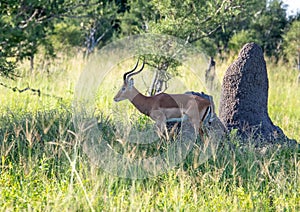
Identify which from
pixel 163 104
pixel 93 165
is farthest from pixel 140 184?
pixel 163 104

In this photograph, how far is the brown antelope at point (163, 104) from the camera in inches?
211

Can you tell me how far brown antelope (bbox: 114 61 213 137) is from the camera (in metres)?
5.36

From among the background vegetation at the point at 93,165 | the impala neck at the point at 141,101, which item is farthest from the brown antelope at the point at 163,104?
the background vegetation at the point at 93,165

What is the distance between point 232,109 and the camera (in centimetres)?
606

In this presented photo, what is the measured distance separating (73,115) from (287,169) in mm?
2475

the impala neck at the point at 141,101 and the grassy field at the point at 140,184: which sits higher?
the impala neck at the point at 141,101

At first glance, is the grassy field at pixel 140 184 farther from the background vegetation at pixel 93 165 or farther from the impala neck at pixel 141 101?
the impala neck at pixel 141 101

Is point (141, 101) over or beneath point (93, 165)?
over

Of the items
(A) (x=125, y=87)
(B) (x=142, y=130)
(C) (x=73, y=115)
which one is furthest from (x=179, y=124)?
(C) (x=73, y=115)

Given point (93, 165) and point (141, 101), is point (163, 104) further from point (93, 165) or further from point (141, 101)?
point (93, 165)

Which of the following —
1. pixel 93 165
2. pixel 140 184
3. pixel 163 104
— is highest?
pixel 163 104

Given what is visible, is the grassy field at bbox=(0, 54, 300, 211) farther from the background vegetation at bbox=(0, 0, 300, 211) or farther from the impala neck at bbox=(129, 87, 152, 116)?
the impala neck at bbox=(129, 87, 152, 116)

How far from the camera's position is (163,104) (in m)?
5.35

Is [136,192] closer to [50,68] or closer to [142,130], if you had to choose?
[142,130]
